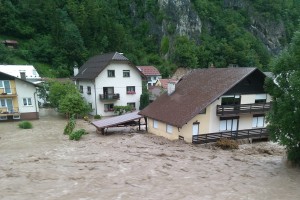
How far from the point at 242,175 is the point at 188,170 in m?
3.04

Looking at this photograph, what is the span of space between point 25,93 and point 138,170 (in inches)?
948

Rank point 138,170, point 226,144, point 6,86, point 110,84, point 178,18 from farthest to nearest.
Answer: point 178,18 < point 110,84 < point 6,86 < point 226,144 < point 138,170

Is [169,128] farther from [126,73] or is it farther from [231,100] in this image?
[126,73]

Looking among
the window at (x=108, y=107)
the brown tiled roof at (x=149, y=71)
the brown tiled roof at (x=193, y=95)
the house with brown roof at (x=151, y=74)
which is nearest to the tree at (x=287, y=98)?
the brown tiled roof at (x=193, y=95)

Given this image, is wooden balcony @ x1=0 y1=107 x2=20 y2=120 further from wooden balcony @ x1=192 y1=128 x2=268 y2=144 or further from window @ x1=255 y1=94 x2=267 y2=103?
window @ x1=255 y1=94 x2=267 y2=103

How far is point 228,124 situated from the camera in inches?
938

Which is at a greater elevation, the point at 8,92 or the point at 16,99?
the point at 8,92

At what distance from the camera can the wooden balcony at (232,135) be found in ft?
71.6

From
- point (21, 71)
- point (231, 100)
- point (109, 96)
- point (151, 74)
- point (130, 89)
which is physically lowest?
point (109, 96)

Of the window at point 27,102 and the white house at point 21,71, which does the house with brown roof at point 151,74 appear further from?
the window at point 27,102

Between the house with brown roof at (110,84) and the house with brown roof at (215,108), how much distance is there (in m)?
12.1

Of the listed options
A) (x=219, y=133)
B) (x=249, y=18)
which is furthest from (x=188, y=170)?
(x=249, y=18)

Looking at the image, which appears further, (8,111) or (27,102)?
(27,102)

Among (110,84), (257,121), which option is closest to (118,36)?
(110,84)
